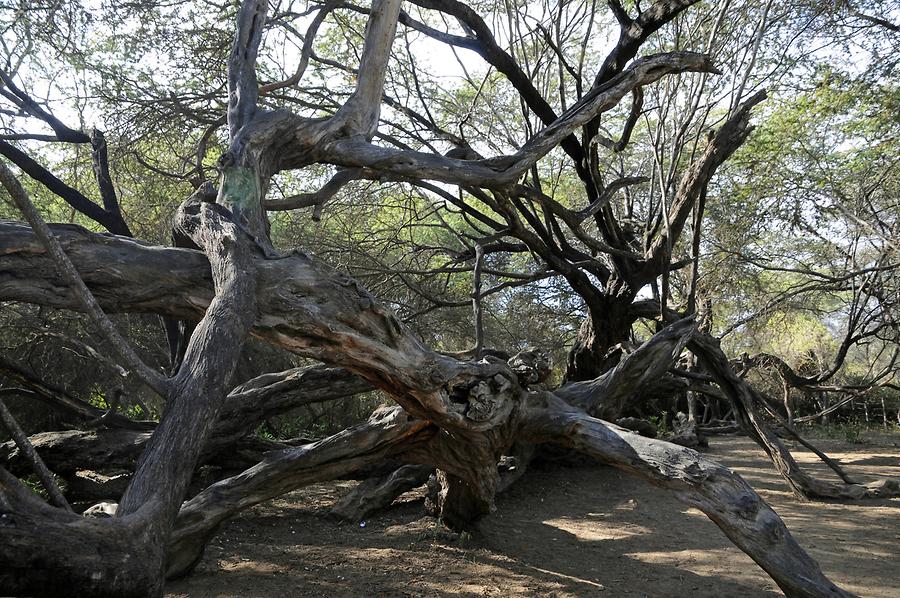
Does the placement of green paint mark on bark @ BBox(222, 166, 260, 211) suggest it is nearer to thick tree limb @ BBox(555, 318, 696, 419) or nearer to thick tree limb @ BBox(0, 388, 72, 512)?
thick tree limb @ BBox(0, 388, 72, 512)

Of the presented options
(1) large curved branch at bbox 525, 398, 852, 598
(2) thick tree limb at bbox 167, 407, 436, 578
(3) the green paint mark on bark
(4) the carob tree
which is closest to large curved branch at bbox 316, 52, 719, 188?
(4) the carob tree

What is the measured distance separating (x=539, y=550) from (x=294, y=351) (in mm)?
2663

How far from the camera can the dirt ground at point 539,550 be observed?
4098 mm

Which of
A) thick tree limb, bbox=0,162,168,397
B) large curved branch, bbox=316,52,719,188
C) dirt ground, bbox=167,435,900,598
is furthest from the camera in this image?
dirt ground, bbox=167,435,900,598

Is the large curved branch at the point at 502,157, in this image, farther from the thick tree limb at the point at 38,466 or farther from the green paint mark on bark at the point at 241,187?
the thick tree limb at the point at 38,466

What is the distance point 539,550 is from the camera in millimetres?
4898

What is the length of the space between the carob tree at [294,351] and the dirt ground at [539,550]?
0.43 metres

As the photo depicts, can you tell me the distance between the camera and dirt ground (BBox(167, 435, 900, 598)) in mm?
4098

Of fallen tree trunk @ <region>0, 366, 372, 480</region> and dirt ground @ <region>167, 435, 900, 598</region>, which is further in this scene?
fallen tree trunk @ <region>0, 366, 372, 480</region>

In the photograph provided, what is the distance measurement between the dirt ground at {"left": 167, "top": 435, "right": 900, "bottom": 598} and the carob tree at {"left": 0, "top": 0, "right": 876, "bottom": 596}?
43 centimetres

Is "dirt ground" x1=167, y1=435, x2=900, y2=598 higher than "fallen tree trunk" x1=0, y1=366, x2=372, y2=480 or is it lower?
lower

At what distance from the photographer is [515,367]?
387 centimetres

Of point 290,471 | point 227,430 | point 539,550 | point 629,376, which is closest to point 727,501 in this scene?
point 629,376

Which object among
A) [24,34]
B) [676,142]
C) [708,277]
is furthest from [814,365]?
[24,34]
